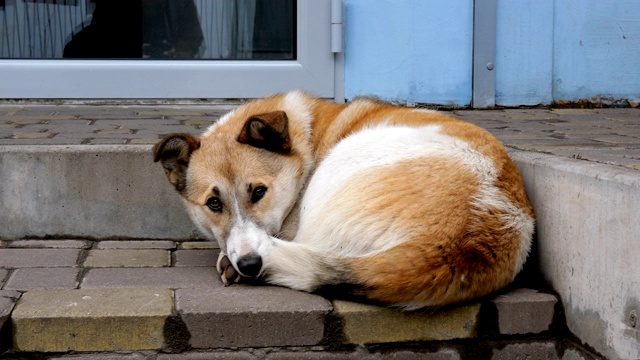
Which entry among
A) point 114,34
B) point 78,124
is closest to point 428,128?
point 78,124

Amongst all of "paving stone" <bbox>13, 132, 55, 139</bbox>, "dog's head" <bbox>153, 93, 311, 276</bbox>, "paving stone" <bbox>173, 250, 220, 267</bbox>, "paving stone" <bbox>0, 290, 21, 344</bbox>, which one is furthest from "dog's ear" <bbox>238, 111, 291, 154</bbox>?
"paving stone" <bbox>13, 132, 55, 139</bbox>

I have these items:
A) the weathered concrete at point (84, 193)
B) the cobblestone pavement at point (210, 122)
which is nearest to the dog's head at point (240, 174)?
the weathered concrete at point (84, 193)

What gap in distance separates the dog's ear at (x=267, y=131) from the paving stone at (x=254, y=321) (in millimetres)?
881

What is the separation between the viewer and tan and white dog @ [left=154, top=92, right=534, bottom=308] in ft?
9.95

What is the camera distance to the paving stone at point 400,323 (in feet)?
10.3

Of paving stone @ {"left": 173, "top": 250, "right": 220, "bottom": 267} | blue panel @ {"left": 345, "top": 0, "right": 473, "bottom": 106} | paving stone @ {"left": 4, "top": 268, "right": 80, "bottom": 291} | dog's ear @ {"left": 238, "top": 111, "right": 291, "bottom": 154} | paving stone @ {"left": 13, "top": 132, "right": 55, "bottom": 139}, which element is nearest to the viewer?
paving stone @ {"left": 4, "top": 268, "right": 80, "bottom": 291}

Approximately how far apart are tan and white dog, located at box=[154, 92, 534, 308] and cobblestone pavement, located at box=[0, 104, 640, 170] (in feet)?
1.99

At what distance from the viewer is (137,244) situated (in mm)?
4246

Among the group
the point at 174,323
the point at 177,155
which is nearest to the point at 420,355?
the point at 174,323

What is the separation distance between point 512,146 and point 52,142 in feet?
7.81

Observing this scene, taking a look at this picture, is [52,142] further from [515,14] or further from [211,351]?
[515,14]

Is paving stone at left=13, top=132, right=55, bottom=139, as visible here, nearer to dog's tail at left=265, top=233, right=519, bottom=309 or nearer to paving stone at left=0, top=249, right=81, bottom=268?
paving stone at left=0, top=249, right=81, bottom=268

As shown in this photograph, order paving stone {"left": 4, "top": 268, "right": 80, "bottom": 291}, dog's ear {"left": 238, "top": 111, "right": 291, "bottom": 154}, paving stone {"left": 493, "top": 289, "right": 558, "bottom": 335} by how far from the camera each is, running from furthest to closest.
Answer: dog's ear {"left": 238, "top": 111, "right": 291, "bottom": 154} → paving stone {"left": 4, "top": 268, "right": 80, "bottom": 291} → paving stone {"left": 493, "top": 289, "right": 558, "bottom": 335}

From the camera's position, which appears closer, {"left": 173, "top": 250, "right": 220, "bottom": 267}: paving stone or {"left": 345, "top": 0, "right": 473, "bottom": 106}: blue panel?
{"left": 173, "top": 250, "right": 220, "bottom": 267}: paving stone
